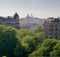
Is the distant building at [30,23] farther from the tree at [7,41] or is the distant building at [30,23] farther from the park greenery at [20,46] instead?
the park greenery at [20,46]

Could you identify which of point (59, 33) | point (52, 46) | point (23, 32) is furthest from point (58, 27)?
point (52, 46)

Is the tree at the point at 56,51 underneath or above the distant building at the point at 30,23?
above

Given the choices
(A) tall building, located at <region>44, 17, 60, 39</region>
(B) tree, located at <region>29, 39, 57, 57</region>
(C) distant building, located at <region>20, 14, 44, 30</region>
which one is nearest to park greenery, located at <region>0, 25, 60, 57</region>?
(B) tree, located at <region>29, 39, 57, 57</region>

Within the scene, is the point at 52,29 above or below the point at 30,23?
above

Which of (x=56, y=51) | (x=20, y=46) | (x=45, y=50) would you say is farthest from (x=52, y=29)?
(x=56, y=51)

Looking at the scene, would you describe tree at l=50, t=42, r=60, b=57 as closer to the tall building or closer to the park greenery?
the park greenery

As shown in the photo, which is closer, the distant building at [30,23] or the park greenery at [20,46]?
the park greenery at [20,46]

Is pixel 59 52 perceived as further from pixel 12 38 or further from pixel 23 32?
pixel 23 32

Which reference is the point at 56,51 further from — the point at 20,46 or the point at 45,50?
the point at 20,46

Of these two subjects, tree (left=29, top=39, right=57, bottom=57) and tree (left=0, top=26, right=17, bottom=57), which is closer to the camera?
tree (left=29, top=39, right=57, bottom=57)

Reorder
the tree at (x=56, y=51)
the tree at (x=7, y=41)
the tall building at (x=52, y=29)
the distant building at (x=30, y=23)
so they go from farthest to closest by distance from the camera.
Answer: the distant building at (x=30, y=23), the tall building at (x=52, y=29), the tree at (x=7, y=41), the tree at (x=56, y=51)

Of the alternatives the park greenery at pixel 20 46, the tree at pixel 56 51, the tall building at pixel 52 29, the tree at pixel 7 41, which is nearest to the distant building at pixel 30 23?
the tall building at pixel 52 29
